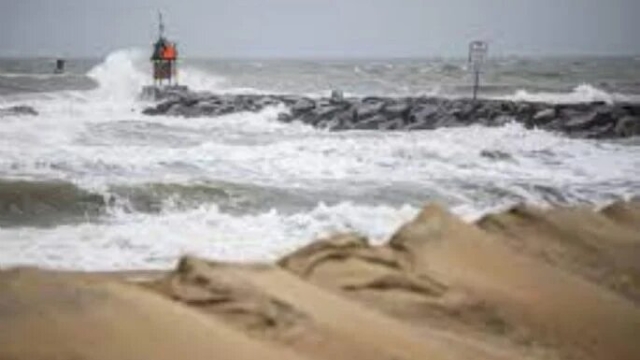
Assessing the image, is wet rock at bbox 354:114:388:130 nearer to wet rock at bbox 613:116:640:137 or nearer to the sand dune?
wet rock at bbox 613:116:640:137

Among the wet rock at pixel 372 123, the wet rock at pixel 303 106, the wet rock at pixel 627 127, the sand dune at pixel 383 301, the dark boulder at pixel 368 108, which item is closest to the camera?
the sand dune at pixel 383 301

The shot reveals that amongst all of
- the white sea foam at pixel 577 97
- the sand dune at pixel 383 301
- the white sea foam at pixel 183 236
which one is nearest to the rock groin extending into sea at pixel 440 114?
the white sea foam at pixel 577 97

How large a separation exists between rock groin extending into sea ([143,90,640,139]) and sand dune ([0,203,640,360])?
55.3 ft

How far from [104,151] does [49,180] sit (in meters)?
4.23

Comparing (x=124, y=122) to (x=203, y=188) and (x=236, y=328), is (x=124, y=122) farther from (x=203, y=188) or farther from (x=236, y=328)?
(x=236, y=328)

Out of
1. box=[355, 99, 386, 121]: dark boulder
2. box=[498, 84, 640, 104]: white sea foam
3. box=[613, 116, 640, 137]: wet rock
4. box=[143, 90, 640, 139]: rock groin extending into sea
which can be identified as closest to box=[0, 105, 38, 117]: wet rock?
box=[143, 90, 640, 139]: rock groin extending into sea

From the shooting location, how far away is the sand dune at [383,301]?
2.74m

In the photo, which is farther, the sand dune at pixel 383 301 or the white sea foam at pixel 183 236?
the white sea foam at pixel 183 236

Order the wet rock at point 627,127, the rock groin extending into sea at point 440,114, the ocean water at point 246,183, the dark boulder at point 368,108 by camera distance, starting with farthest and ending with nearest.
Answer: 1. the dark boulder at point 368,108
2. the rock groin extending into sea at point 440,114
3. the wet rock at point 627,127
4. the ocean water at point 246,183

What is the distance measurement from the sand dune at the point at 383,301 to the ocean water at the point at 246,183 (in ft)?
8.86

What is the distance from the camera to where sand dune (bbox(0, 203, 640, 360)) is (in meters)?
2.74

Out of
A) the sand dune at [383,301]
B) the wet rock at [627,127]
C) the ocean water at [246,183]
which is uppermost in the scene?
the sand dune at [383,301]

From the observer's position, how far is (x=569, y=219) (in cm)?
524

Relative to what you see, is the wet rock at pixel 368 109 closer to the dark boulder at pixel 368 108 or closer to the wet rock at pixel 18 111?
the dark boulder at pixel 368 108
